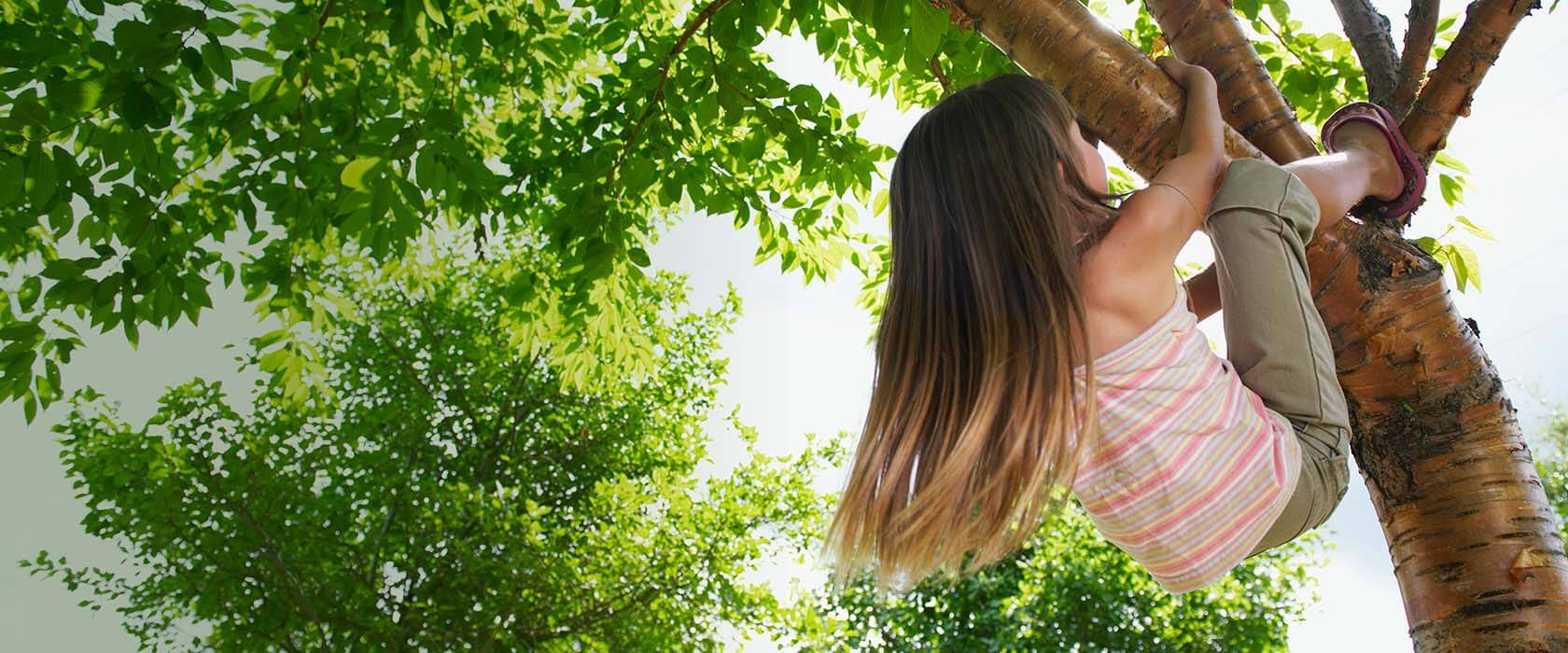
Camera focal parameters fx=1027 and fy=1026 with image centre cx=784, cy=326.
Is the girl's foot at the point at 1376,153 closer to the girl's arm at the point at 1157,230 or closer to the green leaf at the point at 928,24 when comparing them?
the girl's arm at the point at 1157,230

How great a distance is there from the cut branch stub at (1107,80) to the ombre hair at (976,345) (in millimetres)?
45

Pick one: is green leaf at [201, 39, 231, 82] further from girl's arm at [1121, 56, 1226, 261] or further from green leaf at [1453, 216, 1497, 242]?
green leaf at [1453, 216, 1497, 242]

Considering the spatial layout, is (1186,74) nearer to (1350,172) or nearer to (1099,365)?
(1350,172)

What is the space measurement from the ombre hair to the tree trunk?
100mm

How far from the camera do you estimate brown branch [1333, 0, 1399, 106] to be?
1642 mm

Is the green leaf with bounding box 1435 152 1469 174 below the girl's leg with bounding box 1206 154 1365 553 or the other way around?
the other way around

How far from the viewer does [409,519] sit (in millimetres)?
6730

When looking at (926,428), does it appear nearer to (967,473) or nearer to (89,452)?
(967,473)

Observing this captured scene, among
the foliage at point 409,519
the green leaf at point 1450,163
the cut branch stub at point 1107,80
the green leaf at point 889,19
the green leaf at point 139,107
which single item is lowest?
the cut branch stub at point 1107,80

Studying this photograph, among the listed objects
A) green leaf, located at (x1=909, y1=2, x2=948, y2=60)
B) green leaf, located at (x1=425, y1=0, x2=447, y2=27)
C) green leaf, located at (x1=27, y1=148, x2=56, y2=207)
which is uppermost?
green leaf, located at (x1=425, y1=0, x2=447, y2=27)

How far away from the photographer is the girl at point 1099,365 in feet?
3.89

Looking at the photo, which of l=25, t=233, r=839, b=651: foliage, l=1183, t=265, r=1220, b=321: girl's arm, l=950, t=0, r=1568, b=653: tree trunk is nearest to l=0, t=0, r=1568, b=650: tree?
l=950, t=0, r=1568, b=653: tree trunk

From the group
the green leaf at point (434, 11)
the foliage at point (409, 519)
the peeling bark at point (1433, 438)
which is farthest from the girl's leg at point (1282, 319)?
the foliage at point (409, 519)

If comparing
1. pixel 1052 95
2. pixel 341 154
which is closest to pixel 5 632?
pixel 341 154
